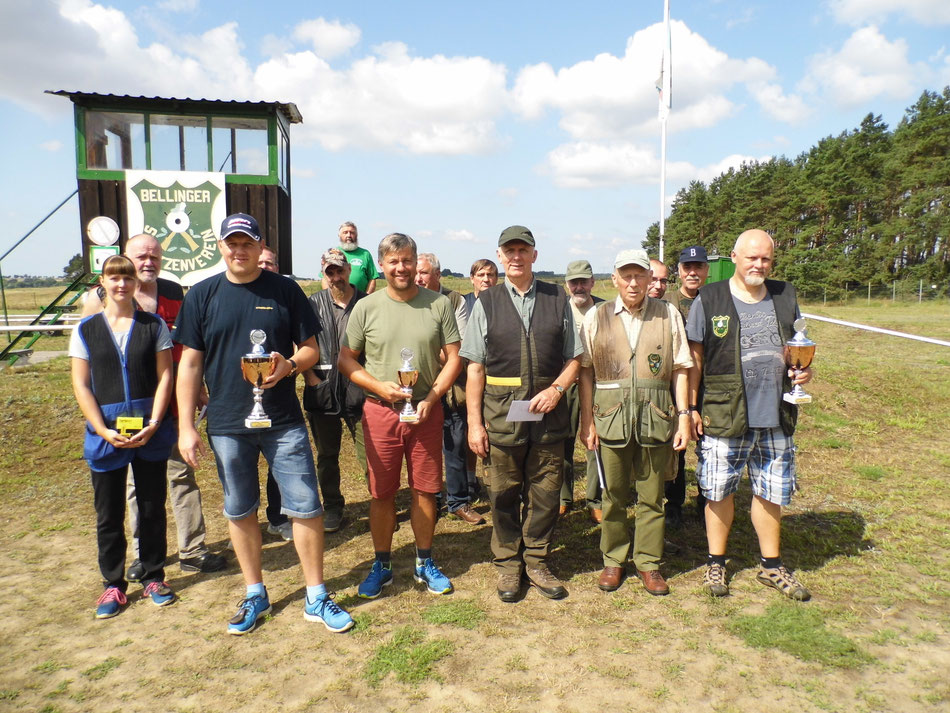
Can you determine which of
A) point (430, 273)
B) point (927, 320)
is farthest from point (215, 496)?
point (927, 320)

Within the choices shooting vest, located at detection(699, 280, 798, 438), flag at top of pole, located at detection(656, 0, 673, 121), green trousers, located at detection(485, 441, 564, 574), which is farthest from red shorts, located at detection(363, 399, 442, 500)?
flag at top of pole, located at detection(656, 0, 673, 121)

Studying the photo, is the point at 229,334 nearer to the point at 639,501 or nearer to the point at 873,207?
the point at 639,501

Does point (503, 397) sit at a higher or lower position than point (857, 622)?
Answer: higher

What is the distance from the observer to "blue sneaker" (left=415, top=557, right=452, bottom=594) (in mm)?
3770

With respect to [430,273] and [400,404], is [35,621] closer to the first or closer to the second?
[400,404]

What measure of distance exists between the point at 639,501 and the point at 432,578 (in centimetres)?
143

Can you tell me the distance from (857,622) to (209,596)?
153 inches

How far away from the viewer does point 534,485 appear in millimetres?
3760

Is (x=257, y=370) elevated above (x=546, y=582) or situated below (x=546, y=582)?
above

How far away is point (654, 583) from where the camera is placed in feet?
12.3

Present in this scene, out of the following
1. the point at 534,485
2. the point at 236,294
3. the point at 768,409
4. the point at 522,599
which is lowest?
the point at 522,599

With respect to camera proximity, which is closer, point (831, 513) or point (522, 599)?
point (522, 599)

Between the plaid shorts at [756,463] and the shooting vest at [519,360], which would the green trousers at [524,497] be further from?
the plaid shorts at [756,463]

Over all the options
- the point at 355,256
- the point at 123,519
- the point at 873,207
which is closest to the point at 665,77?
the point at 355,256
